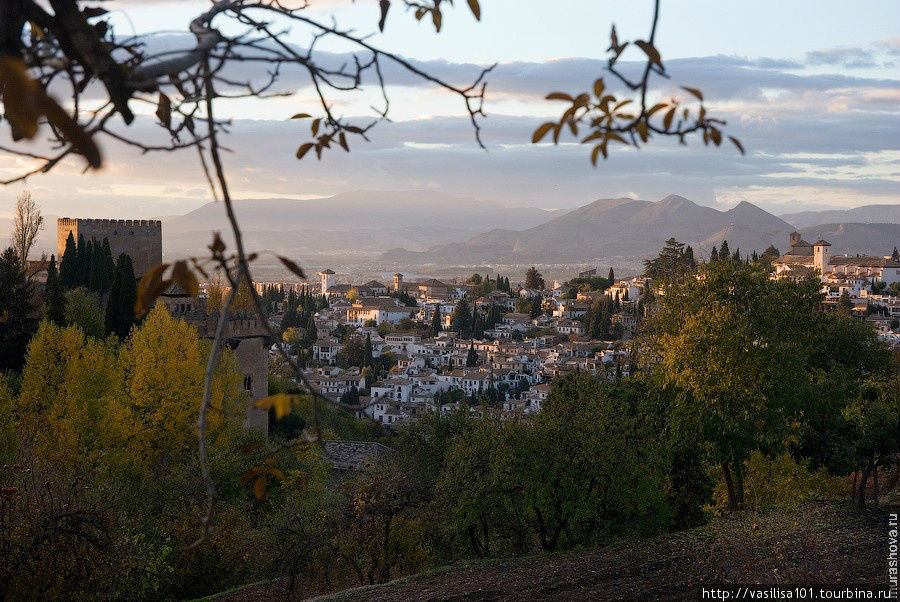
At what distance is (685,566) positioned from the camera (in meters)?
8.13

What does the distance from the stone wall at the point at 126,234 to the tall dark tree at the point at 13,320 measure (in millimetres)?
12919

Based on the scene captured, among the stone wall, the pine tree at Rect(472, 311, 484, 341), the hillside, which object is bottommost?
the pine tree at Rect(472, 311, 484, 341)

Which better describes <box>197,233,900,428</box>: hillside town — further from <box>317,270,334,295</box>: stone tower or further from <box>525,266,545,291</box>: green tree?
<box>317,270,334,295</box>: stone tower

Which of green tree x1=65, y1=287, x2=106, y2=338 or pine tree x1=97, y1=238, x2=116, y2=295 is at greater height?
pine tree x1=97, y1=238, x2=116, y2=295

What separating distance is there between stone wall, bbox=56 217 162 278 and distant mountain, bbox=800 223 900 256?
157538 millimetres

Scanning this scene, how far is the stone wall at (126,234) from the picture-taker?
3356cm

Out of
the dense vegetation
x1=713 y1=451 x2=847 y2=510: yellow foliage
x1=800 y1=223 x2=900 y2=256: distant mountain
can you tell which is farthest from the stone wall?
x1=800 y1=223 x2=900 y2=256: distant mountain

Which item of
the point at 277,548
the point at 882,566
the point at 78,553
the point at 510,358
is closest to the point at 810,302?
the point at 882,566

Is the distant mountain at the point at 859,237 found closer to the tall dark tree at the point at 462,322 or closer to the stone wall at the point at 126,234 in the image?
the tall dark tree at the point at 462,322

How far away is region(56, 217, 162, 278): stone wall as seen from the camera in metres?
33.6

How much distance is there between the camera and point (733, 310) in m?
12.1

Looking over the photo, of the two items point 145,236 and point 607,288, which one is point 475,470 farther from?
point 607,288

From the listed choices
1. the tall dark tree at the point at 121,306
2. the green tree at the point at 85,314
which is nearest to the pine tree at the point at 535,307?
the green tree at the point at 85,314

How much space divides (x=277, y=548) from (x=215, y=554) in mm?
774
